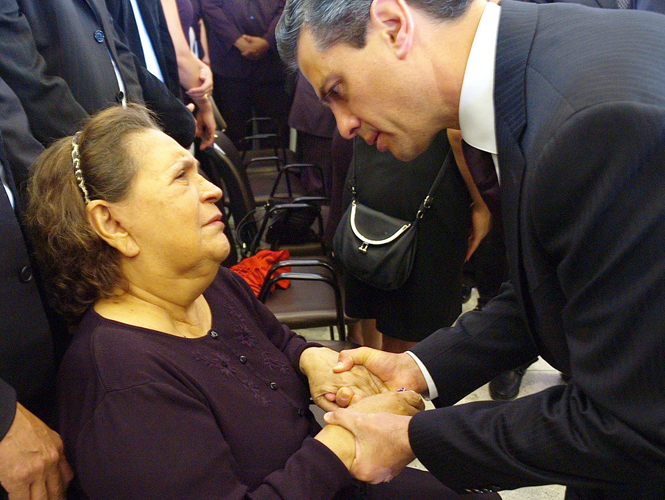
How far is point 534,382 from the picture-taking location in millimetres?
2984

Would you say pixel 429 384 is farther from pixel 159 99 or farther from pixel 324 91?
pixel 159 99

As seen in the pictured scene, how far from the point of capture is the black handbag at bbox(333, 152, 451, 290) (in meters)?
2.05

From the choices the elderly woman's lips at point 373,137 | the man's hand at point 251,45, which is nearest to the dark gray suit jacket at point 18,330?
the elderly woman's lips at point 373,137

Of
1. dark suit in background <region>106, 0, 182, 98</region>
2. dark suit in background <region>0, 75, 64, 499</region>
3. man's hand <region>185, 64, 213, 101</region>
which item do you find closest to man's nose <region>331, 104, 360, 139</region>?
dark suit in background <region>0, 75, 64, 499</region>

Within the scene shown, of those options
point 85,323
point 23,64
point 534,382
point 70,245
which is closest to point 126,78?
point 23,64

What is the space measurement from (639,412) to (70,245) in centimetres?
116

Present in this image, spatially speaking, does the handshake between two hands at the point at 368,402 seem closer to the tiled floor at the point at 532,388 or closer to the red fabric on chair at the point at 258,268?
the red fabric on chair at the point at 258,268

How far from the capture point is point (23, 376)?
1.19m

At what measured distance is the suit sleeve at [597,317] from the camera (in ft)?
2.70

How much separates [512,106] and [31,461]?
111 cm

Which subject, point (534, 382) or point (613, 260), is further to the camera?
point (534, 382)

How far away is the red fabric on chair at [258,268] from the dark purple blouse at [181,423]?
42.8 inches

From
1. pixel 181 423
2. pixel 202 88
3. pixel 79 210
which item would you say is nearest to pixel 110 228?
pixel 79 210

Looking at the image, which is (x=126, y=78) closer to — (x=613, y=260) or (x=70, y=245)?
(x=70, y=245)
